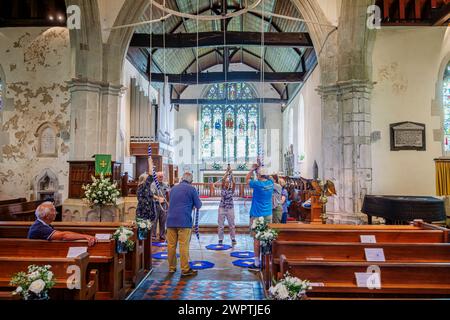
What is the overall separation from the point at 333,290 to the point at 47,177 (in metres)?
7.63

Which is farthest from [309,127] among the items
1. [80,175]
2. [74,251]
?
[74,251]

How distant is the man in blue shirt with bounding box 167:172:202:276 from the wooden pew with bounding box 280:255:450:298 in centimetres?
197

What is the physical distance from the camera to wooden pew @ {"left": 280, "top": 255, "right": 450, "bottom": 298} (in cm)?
249

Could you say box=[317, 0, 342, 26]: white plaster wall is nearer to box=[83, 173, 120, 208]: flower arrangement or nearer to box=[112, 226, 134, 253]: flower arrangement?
box=[83, 173, 120, 208]: flower arrangement

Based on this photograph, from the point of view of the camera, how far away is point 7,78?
8.13 metres

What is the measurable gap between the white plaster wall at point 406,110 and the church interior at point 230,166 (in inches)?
1.0

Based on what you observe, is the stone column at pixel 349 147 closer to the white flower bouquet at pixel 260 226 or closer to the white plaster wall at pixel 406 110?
the white plaster wall at pixel 406 110

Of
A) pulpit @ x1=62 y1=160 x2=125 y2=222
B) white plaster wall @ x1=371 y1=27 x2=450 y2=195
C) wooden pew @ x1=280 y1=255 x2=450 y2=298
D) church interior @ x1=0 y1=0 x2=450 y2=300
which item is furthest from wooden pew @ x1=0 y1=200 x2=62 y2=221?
white plaster wall @ x1=371 y1=27 x2=450 y2=195

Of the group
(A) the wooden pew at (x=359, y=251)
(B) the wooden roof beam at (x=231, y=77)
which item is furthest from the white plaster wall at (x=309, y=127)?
(A) the wooden pew at (x=359, y=251)

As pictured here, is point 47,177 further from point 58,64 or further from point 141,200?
point 141,200

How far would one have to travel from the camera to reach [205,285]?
12.4 feet

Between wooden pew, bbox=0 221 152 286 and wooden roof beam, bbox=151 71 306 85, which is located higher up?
wooden roof beam, bbox=151 71 306 85

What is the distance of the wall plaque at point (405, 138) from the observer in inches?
267
